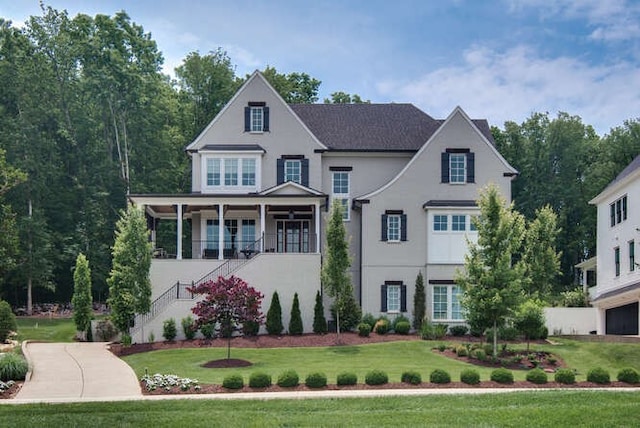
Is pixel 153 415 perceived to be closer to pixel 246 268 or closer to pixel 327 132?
pixel 246 268

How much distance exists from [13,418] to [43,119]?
39.5 metres

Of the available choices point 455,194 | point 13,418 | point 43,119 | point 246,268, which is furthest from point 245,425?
point 43,119

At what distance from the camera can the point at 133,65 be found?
5862cm

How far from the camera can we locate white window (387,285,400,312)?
41.1m

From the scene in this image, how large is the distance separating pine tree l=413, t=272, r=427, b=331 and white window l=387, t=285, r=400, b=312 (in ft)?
3.08

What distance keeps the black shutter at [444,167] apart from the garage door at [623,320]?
31.5 feet

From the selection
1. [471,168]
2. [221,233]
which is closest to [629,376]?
[471,168]

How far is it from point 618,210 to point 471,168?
729cm

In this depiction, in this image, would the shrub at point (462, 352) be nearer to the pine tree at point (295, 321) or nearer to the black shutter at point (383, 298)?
the pine tree at point (295, 321)

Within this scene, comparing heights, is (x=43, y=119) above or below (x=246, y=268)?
above

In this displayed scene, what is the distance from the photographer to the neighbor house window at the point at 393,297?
1613 inches

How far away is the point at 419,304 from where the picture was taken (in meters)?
40.2

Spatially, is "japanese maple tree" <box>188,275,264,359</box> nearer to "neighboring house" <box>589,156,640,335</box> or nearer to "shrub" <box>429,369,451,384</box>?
"shrub" <box>429,369,451,384</box>

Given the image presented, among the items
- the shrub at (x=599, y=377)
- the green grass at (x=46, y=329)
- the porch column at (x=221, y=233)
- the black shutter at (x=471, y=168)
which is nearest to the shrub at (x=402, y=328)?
the black shutter at (x=471, y=168)
